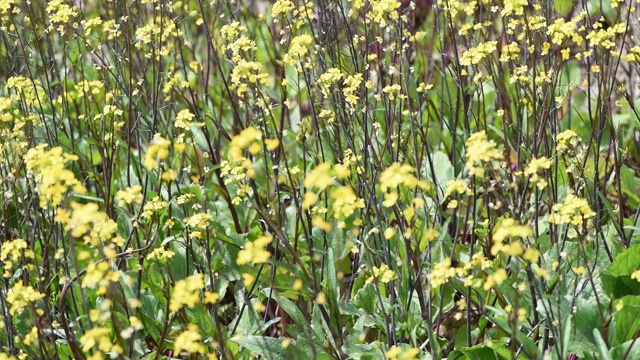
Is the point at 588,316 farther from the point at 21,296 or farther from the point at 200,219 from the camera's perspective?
the point at 21,296

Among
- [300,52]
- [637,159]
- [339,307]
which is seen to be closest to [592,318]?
[339,307]

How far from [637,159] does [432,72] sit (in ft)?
4.49

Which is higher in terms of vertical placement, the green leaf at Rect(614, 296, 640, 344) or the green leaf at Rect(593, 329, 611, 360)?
the green leaf at Rect(593, 329, 611, 360)

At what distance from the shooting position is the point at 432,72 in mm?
5559

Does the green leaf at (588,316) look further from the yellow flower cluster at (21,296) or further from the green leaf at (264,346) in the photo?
the yellow flower cluster at (21,296)

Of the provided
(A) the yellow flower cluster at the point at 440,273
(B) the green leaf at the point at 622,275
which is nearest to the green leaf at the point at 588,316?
(B) the green leaf at the point at 622,275

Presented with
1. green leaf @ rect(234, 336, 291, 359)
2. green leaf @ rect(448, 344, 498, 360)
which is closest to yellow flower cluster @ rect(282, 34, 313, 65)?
green leaf @ rect(234, 336, 291, 359)

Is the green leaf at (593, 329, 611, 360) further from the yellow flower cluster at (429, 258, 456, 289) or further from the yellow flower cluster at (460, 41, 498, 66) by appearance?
the yellow flower cluster at (460, 41, 498, 66)

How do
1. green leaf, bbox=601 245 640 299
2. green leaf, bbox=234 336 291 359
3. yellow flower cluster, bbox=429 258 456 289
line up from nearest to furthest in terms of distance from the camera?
yellow flower cluster, bbox=429 258 456 289 < green leaf, bbox=234 336 291 359 < green leaf, bbox=601 245 640 299

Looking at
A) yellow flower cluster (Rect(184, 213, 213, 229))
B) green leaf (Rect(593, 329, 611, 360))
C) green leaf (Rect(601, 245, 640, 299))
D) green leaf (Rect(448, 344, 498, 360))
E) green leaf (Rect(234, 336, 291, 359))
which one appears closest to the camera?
green leaf (Rect(593, 329, 611, 360))

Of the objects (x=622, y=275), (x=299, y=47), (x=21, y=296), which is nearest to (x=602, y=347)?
(x=622, y=275)

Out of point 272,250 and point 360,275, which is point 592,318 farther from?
point 272,250

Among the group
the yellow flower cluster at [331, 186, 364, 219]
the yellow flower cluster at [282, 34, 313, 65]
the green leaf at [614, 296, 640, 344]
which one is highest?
the yellow flower cluster at [282, 34, 313, 65]

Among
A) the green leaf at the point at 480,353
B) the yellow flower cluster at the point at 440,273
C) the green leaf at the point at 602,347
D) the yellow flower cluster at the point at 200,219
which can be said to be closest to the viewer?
the yellow flower cluster at the point at 440,273
